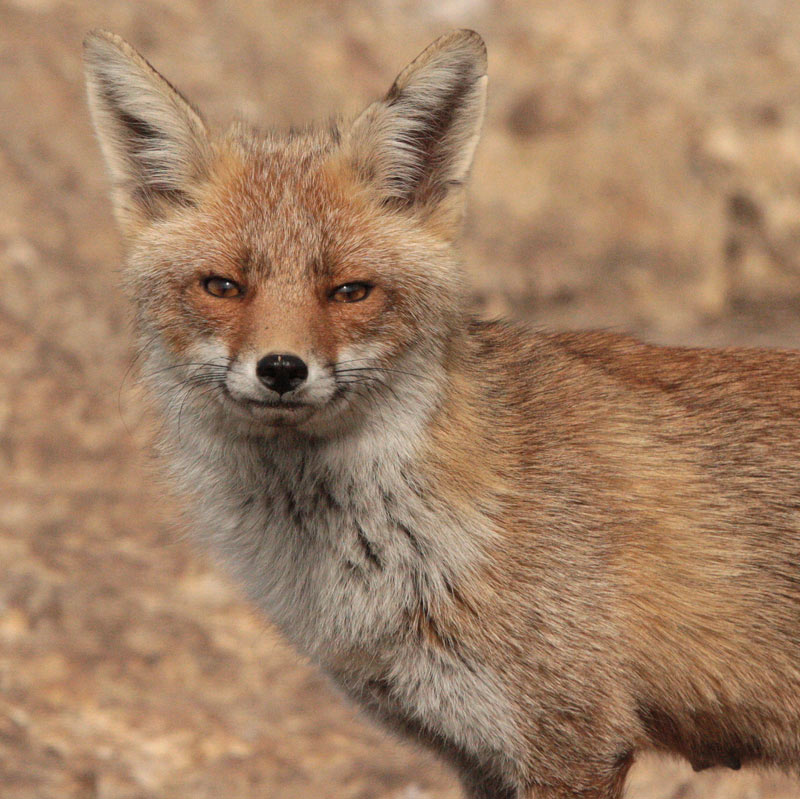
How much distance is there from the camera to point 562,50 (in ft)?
31.4

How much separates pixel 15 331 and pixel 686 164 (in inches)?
210

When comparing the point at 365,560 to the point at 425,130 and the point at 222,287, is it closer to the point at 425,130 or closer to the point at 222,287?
the point at 222,287

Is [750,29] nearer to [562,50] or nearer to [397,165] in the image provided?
[562,50]

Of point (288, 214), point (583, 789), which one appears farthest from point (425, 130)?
point (583, 789)

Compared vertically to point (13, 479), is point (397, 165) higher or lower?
higher

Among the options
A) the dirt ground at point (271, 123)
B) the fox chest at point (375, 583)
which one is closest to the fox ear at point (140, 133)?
the fox chest at point (375, 583)

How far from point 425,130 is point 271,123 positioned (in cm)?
413

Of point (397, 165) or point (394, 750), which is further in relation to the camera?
point (394, 750)

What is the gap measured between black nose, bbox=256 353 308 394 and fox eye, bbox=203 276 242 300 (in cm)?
39

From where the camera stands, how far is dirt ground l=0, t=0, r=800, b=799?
207 inches

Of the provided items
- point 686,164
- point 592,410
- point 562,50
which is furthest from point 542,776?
point 562,50

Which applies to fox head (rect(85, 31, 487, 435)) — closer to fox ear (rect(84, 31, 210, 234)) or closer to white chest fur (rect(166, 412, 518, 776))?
fox ear (rect(84, 31, 210, 234))

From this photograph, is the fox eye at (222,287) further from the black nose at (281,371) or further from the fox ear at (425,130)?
the fox ear at (425,130)

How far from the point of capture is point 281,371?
3.24m
